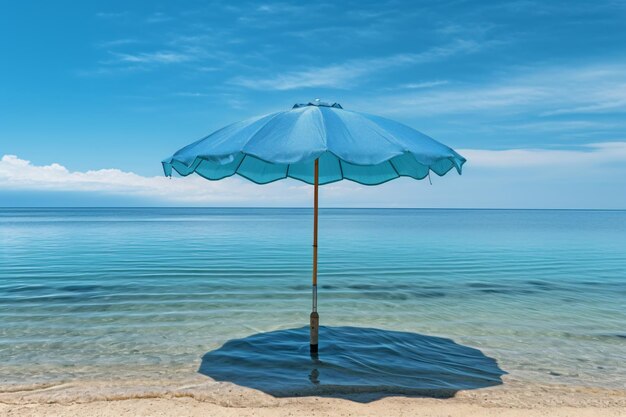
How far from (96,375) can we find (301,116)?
4.10 metres

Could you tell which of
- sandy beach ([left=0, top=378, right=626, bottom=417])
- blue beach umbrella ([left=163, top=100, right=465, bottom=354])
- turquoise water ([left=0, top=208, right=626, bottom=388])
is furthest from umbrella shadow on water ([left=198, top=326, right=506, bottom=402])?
blue beach umbrella ([left=163, top=100, right=465, bottom=354])

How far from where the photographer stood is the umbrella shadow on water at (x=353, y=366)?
6012mm

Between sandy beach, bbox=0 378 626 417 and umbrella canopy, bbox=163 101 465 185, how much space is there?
2.48 meters

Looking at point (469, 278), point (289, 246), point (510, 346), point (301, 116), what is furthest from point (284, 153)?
point (289, 246)

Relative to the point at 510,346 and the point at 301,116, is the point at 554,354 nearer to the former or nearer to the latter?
the point at 510,346

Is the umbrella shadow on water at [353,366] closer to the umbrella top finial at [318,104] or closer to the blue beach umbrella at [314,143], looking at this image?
the blue beach umbrella at [314,143]

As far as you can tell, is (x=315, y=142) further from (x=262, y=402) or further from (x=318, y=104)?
(x=262, y=402)

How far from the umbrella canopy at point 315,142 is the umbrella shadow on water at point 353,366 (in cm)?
254

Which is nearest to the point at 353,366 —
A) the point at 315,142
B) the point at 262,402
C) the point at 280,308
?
the point at 262,402

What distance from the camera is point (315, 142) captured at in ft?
16.5

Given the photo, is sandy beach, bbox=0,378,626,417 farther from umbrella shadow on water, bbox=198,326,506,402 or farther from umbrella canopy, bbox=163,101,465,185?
umbrella canopy, bbox=163,101,465,185

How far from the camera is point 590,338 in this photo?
29.6 feet

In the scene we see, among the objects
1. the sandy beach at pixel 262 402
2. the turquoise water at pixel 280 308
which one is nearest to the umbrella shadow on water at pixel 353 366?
the sandy beach at pixel 262 402

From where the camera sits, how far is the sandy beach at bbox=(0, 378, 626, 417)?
17.2ft
